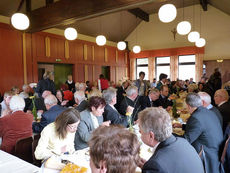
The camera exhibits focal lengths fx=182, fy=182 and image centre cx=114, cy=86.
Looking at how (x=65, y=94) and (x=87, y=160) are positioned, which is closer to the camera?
(x=87, y=160)

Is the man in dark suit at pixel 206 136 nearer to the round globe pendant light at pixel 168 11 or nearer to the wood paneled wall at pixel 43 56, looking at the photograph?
the round globe pendant light at pixel 168 11

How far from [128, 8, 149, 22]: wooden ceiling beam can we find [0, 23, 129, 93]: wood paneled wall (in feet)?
7.38

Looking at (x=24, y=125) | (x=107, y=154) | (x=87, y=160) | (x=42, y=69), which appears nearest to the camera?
(x=107, y=154)

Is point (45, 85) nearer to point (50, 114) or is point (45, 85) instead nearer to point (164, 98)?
point (50, 114)

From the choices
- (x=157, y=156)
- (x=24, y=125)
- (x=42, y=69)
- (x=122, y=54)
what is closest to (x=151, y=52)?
(x=122, y=54)

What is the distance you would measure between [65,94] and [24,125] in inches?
92.5

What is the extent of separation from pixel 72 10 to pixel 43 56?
3300 mm

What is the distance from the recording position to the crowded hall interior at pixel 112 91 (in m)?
1.23

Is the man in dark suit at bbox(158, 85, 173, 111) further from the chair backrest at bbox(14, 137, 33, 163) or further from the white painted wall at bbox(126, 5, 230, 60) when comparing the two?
the white painted wall at bbox(126, 5, 230, 60)

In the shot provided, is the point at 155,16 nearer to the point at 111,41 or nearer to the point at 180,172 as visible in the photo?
the point at 111,41

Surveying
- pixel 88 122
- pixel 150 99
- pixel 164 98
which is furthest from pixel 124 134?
pixel 164 98

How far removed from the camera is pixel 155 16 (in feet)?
35.1

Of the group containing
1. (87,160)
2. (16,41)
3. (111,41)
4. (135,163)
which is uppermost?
(111,41)

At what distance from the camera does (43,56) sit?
23.4 feet
